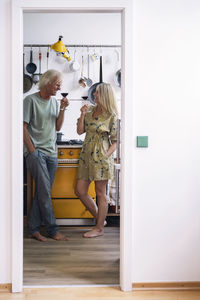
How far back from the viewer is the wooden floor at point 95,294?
216 centimetres

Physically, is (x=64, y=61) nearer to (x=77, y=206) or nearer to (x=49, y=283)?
(x=77, y=206)

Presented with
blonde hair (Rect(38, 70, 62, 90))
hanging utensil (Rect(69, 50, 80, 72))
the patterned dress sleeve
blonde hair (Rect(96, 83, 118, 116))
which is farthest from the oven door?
hanging utensil (Rect(69, 50, 80, 72))

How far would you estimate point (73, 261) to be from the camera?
9.05ft

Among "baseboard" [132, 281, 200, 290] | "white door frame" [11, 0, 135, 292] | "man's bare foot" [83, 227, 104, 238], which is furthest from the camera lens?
"man's bare foot" [83, 227, 104, 238]

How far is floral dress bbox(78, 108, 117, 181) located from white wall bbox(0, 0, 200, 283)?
1.02 metres

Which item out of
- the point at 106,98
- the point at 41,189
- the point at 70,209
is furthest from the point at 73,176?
the point at 106,98

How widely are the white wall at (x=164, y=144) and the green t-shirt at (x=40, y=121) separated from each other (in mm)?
1020

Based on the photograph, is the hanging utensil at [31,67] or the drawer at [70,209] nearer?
the drawer at [70,209]

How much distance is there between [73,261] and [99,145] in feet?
3.65

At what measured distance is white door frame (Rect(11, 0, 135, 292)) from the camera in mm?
→ 2145

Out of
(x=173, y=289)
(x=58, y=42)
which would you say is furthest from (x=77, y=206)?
(x=58, y=42)

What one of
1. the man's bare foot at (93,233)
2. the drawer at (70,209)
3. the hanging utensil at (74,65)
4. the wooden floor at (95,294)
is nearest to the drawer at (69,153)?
the drawer at (70,209)
